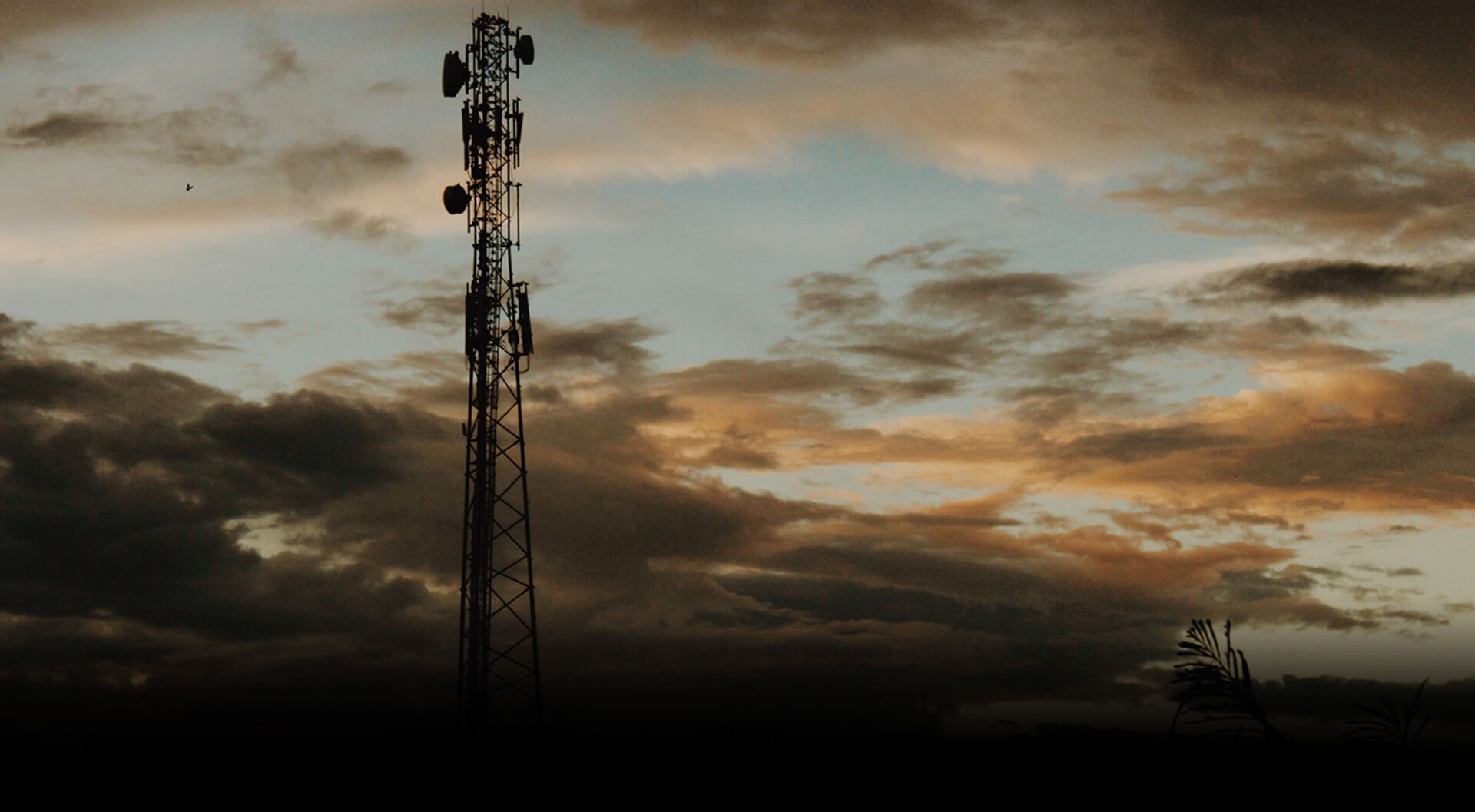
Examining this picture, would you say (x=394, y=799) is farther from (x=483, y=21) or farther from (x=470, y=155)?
(x=483, y=21)

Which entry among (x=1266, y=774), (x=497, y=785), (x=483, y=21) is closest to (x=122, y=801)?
(x=497, y=785)

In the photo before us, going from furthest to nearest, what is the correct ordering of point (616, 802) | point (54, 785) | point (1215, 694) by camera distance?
point (54, 785) → point (616, 802) → point (1215, 694)

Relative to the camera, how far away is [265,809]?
2084 inches

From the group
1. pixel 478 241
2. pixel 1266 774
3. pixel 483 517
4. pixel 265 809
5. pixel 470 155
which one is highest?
pixel 470 155

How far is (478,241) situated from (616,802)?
2349 centimetres

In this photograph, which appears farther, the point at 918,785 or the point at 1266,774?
the point at 918,785

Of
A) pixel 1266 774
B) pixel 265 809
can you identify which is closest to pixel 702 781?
pixel 265 809

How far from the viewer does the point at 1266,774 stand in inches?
336

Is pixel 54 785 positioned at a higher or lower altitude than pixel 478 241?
lower

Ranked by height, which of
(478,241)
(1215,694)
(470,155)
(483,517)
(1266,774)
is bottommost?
(1266,774)

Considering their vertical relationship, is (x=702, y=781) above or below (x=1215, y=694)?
below

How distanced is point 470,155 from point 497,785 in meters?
25.9

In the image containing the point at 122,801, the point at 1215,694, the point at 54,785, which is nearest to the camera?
the point at 1215,694

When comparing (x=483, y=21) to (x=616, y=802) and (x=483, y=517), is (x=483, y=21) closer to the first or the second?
(x=483, y=517)
